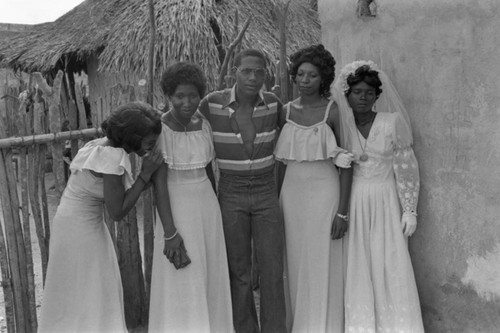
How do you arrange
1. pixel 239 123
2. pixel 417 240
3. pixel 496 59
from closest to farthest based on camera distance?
pixel 496 59 → pixel 239 123 → pixel 417 240

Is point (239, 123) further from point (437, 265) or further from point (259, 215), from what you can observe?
point (437, 265)

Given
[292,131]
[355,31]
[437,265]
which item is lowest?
[437,265]

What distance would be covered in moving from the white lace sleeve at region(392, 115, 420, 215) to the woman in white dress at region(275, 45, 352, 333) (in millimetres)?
293

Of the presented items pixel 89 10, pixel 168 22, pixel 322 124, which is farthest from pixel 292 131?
pixel 89 10

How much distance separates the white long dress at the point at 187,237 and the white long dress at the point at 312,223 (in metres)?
0.50

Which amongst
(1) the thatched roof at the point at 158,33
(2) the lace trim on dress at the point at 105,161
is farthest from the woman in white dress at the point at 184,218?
(1) the thatched roof at the point at 158,33

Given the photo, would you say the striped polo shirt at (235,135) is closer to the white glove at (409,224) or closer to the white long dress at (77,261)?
the white long dress at (77,261)

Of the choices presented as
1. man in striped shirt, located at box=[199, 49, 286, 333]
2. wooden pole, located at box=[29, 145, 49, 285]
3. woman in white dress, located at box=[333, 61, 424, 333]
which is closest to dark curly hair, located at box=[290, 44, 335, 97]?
woman in white dress, located at box=[333, 61, 424, 333]

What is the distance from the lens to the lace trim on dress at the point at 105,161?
2719 millimetres

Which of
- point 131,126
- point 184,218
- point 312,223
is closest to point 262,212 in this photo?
point 312,223

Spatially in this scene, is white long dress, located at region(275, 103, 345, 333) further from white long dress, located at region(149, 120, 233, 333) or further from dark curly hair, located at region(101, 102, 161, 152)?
dark curly hair, located at region(101, 102, 161, 152)

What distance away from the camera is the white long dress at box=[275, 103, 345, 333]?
10.2ft

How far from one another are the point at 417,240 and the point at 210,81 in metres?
5.05

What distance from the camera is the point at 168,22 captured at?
25.8 feet
